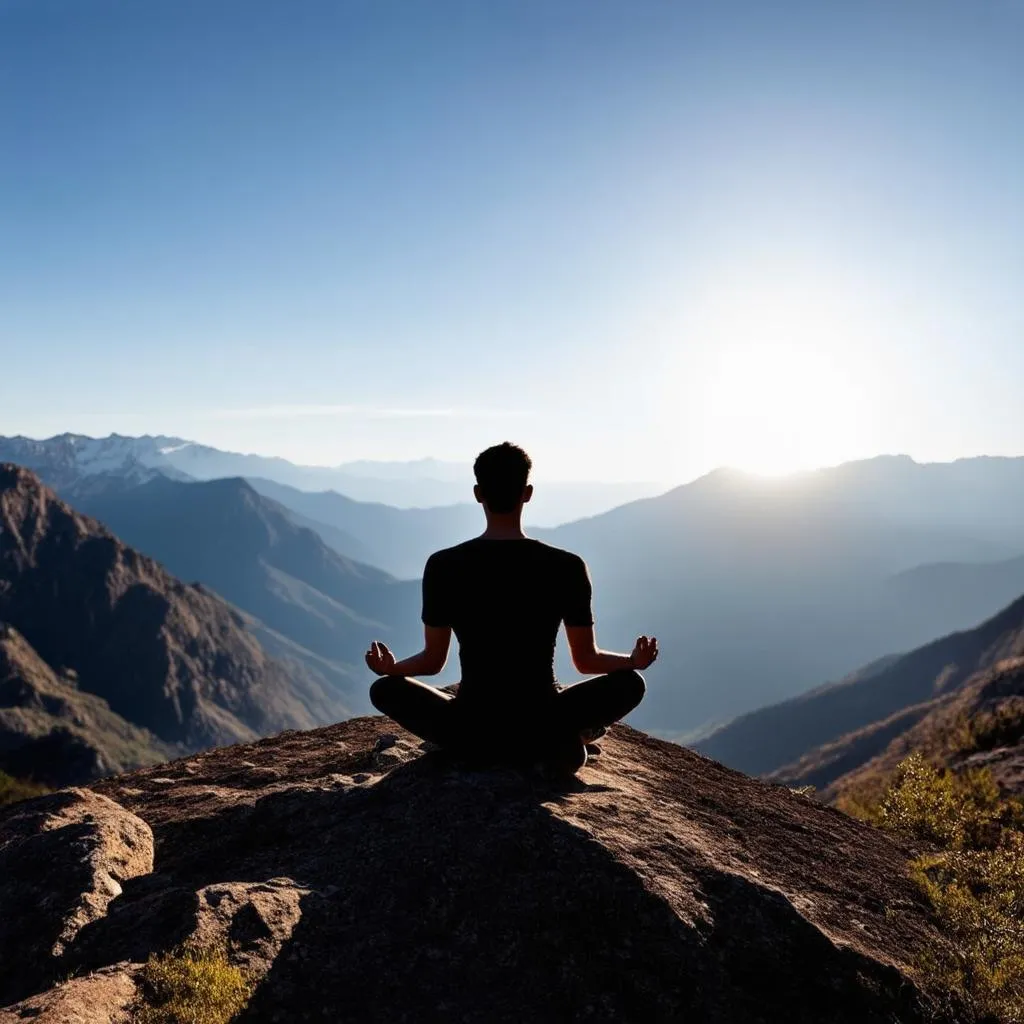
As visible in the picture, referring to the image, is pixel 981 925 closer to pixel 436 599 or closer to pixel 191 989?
pixel 436 599

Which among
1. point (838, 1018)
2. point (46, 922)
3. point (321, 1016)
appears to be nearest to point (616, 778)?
point (838, 1018)

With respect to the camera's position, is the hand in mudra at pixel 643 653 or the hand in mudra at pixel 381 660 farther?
the hand in mudra at pixel 381 660

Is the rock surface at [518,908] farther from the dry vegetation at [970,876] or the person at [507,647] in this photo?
the person at [507,647]

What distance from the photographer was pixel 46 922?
5.34 m

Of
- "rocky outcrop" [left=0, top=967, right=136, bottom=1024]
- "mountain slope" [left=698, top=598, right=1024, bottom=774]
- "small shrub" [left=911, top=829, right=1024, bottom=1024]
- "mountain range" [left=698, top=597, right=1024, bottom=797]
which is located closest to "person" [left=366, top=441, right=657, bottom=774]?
"rocky outcrop" [left=0, top=967, right=136, bottom=1024]

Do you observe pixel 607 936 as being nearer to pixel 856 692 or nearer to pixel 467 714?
pixel 467 714

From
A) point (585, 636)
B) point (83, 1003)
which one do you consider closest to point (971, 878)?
point (585, 636)

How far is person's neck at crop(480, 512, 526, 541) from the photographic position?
625 cm

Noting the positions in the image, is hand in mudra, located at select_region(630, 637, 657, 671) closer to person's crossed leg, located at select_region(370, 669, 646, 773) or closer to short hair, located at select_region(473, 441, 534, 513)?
person's crossed leg, located at select_region(370, 669, 646, 773)

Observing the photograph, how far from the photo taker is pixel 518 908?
5238 millimetres

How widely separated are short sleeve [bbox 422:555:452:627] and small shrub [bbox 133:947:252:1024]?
279cm

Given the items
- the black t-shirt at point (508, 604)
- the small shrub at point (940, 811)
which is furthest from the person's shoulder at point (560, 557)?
the small shrub at point (940, 811)

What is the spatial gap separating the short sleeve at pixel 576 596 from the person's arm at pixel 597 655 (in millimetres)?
89

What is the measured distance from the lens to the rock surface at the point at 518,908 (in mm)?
4711
